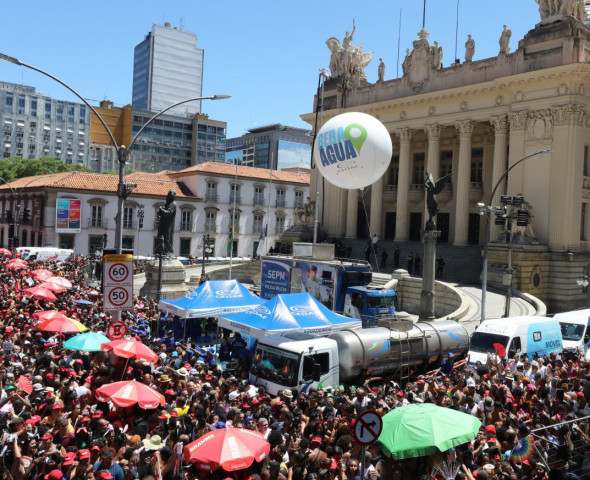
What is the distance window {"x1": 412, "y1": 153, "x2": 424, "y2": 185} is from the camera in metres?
47.3

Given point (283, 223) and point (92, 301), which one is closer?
point (92, 301)

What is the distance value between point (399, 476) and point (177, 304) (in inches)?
512

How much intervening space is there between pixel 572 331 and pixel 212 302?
42.8 feet

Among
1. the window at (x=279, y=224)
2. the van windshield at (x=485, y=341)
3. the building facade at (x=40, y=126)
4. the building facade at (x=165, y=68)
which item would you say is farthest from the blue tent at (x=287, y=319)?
the building facade at (x=165, y=68)

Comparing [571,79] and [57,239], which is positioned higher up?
[571,79]

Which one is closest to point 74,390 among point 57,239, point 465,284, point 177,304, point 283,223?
point 177,304

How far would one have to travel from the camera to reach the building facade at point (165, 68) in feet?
523

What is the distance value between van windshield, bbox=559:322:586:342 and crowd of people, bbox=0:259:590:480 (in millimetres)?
6875

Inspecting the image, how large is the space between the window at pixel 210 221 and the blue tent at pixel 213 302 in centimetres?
4066

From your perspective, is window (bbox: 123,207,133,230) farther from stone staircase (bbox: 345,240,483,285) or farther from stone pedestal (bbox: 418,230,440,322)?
stone pedestal (bbox: 418,230,440,322)

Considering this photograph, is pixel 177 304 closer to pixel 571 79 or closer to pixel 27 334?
pixel 27 334

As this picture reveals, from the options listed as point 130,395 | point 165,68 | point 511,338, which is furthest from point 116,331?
point 165,68

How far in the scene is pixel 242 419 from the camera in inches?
359

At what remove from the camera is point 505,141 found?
3834 centimetres
